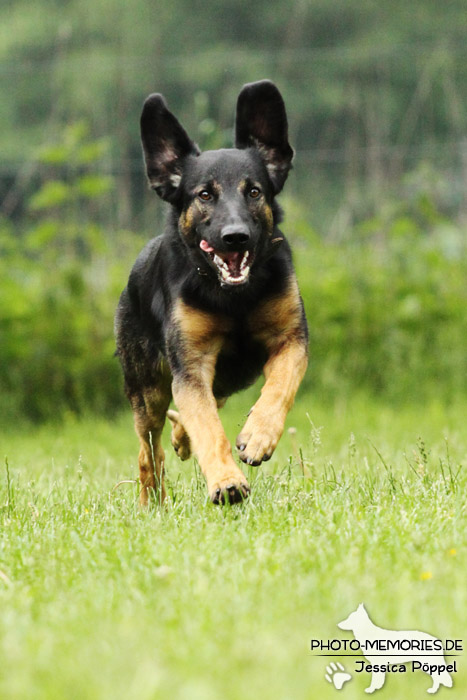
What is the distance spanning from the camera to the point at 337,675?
7.06ft

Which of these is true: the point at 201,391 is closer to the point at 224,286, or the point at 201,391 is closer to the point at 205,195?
the point at 224,286

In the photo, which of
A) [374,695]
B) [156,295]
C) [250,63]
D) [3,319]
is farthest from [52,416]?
[374,695]

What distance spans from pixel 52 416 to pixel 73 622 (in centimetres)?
682

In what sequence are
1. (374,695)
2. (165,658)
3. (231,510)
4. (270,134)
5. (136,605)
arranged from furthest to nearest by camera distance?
1. (270,134)
2. (231,510)
3. (136,605)
4. (165,658)
5. (374,695)

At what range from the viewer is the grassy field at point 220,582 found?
2.12 metres

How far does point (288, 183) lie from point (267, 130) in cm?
786

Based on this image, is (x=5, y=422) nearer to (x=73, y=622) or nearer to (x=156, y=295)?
(x=156, y=295)

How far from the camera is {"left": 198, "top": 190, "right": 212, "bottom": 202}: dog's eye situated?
4.52 m

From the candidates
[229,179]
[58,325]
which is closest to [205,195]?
[229,179]

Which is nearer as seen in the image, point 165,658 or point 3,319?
point 165,658

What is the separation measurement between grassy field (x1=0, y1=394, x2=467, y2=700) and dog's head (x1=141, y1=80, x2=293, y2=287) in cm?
98

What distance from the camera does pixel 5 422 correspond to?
9.19 m

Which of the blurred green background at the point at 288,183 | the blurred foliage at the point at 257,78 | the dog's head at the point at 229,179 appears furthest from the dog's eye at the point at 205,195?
the blurred foliage at the point at 257,78

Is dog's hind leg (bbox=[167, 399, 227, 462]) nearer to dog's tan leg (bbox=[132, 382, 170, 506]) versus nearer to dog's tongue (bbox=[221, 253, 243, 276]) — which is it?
dog's tan leg (bbox=[132, 382, 170, 506])
